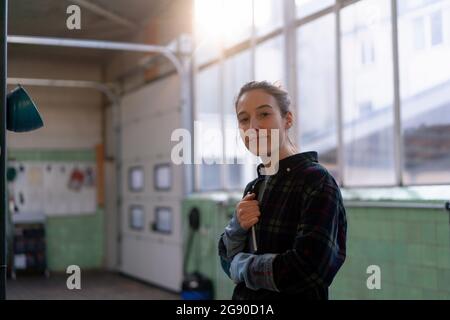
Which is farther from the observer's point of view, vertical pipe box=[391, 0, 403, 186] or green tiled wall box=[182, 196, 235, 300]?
green tiled wall box=[182, 196, 235, 300]

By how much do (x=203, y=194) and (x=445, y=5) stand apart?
3713 millimetres

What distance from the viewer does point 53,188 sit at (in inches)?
362

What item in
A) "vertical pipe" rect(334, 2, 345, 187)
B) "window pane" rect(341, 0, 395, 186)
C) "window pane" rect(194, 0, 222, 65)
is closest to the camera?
"window pane" rect(341, 0, 395, 186)

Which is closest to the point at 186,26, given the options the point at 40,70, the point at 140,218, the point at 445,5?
the point at 40,70

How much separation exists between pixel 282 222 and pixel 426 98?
273 cm

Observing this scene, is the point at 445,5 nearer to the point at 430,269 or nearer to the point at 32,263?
the point at 430,269

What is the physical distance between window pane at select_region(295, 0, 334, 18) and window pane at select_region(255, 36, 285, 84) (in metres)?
0.33

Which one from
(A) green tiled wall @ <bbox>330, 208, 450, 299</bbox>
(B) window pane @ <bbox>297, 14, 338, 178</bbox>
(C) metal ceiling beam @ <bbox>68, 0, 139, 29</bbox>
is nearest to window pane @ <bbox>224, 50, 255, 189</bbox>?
(B) window pane @ <bbox>297, 14, 338, 178</bbox>

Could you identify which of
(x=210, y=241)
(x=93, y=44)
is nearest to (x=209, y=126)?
(x=210, y=241)

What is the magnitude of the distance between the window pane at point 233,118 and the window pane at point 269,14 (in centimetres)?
47

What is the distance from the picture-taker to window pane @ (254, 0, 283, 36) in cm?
539

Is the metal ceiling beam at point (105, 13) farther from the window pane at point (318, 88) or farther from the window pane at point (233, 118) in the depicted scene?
the window pane at point (318, 88)

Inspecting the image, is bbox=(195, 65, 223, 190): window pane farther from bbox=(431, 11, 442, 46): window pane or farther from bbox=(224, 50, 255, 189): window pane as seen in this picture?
bbox=(431, 11, 442, 46): window pane

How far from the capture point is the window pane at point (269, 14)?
212 inches
